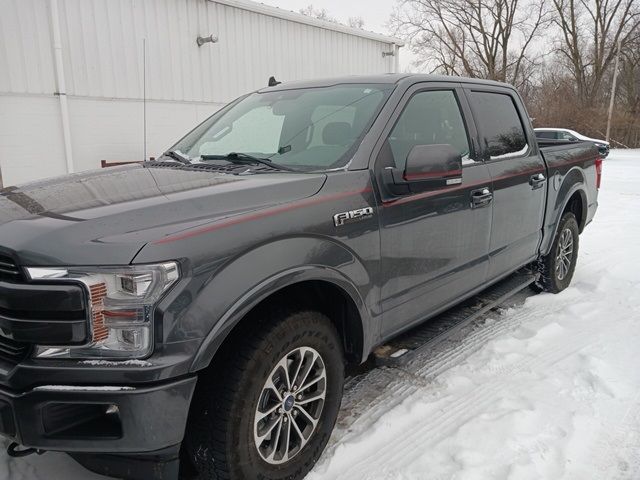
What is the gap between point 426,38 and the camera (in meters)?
43.1

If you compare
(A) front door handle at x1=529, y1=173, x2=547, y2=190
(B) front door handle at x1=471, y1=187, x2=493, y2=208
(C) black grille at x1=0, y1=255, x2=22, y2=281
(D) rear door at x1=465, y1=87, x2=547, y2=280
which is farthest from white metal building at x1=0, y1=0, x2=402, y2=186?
(C) black grille at x1=0, y1=255, x2=22, y2=281

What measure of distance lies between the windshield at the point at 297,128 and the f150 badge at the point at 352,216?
28cm

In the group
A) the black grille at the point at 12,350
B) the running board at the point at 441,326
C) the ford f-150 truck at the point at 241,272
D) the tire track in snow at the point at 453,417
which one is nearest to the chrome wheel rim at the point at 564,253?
the running board at the point at 441,326

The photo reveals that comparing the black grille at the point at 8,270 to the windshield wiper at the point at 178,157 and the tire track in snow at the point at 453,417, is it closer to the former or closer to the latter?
the windshield wiper at the point at 178,157

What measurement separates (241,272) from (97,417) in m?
0.71

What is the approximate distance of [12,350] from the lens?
1.90 meters

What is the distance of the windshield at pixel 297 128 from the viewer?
285cm

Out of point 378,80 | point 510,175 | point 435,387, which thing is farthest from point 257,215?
point 510,175

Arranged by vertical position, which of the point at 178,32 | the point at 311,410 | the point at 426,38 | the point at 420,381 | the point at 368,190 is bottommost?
the point at 420,381

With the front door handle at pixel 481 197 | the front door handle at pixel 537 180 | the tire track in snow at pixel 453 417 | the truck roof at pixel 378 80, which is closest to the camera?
the tire track in snow at pixel 453 417

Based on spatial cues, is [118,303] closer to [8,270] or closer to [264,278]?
[8,270]

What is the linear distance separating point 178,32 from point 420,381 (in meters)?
9.21

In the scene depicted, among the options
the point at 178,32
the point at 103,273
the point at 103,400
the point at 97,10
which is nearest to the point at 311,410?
the point at 103,400

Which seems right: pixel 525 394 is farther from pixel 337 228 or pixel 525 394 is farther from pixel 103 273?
pixel 103 273
